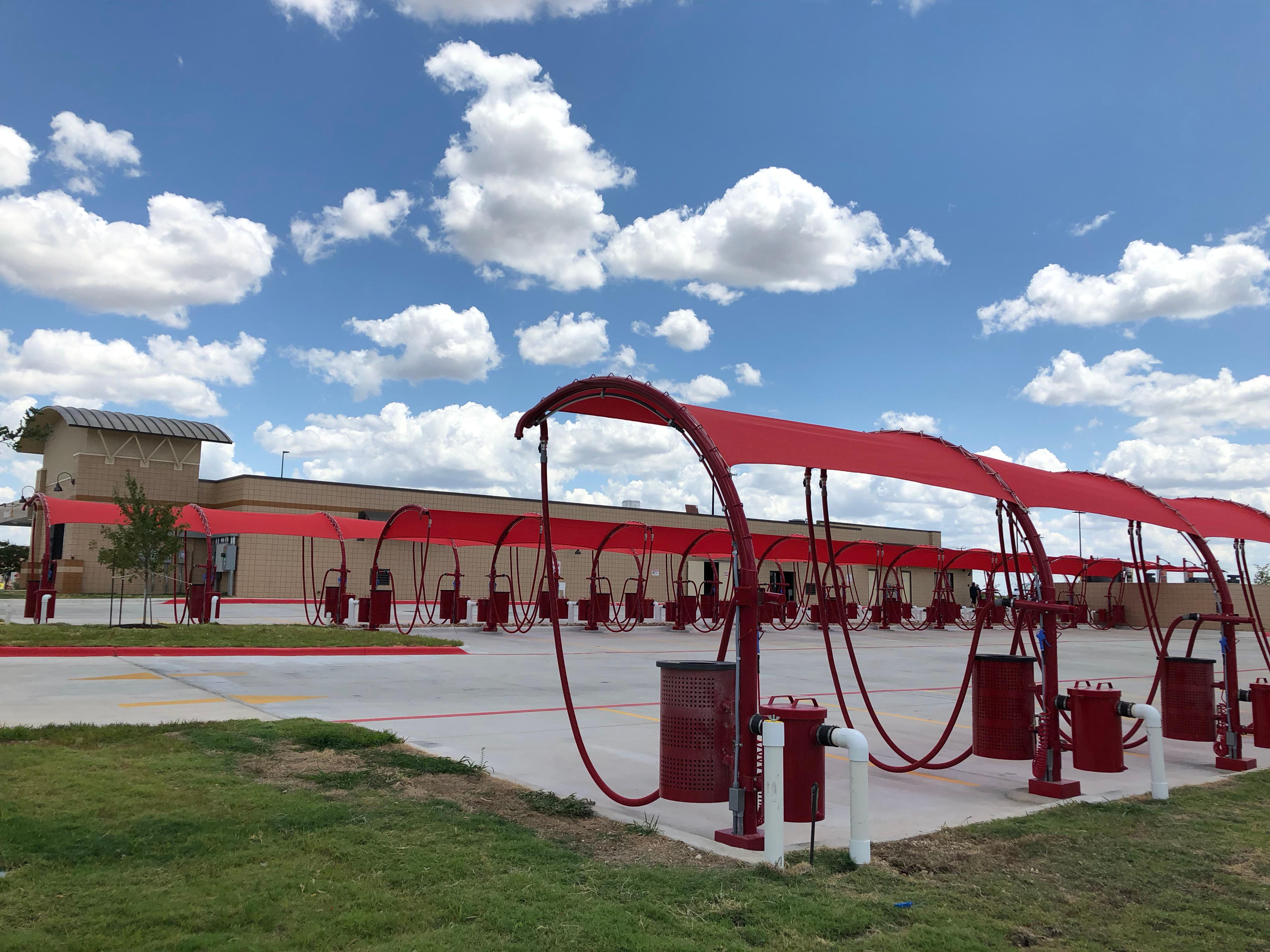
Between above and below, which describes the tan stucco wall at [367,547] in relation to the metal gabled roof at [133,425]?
below

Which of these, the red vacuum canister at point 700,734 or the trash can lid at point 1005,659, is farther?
the trash can lid at point 1005,659

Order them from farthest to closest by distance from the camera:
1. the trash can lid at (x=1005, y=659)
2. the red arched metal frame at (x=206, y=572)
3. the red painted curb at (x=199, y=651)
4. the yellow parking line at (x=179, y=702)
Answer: the red arched metal frame at (x=206, y=572) → the red painted curb at (x=199, y=651) → the yellow parking line at (x=179, y=702) → the trash can lid at (x=1005, y=659)

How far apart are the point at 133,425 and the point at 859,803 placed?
4391 cm

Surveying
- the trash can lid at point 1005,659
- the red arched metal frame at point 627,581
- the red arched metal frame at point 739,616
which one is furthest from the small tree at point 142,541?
the trash can lid at point 1005,659

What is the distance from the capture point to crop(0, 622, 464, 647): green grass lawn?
1620cm

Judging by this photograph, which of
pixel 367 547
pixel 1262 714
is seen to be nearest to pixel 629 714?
pixel 1262 714

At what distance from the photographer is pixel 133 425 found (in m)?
41.9

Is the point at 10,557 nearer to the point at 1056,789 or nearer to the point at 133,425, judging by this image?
the point at 133,425

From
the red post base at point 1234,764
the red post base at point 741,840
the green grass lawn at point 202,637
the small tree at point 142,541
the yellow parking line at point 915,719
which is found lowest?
the yellow parking line at point 915,719

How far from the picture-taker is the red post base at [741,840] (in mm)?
5449

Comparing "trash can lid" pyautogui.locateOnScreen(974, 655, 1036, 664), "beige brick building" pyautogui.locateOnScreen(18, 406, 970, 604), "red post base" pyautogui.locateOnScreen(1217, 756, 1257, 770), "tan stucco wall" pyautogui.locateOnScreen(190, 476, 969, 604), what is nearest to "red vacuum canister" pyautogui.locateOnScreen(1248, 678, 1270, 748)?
"red post base" pyautogui.locateOnScreen(1217, 756, 1257, 770)

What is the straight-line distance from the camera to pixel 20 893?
4242 mm

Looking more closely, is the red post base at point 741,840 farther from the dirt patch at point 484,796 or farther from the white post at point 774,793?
the dirt patch at point 484,796

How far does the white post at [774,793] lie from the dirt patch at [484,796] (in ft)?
0.85
